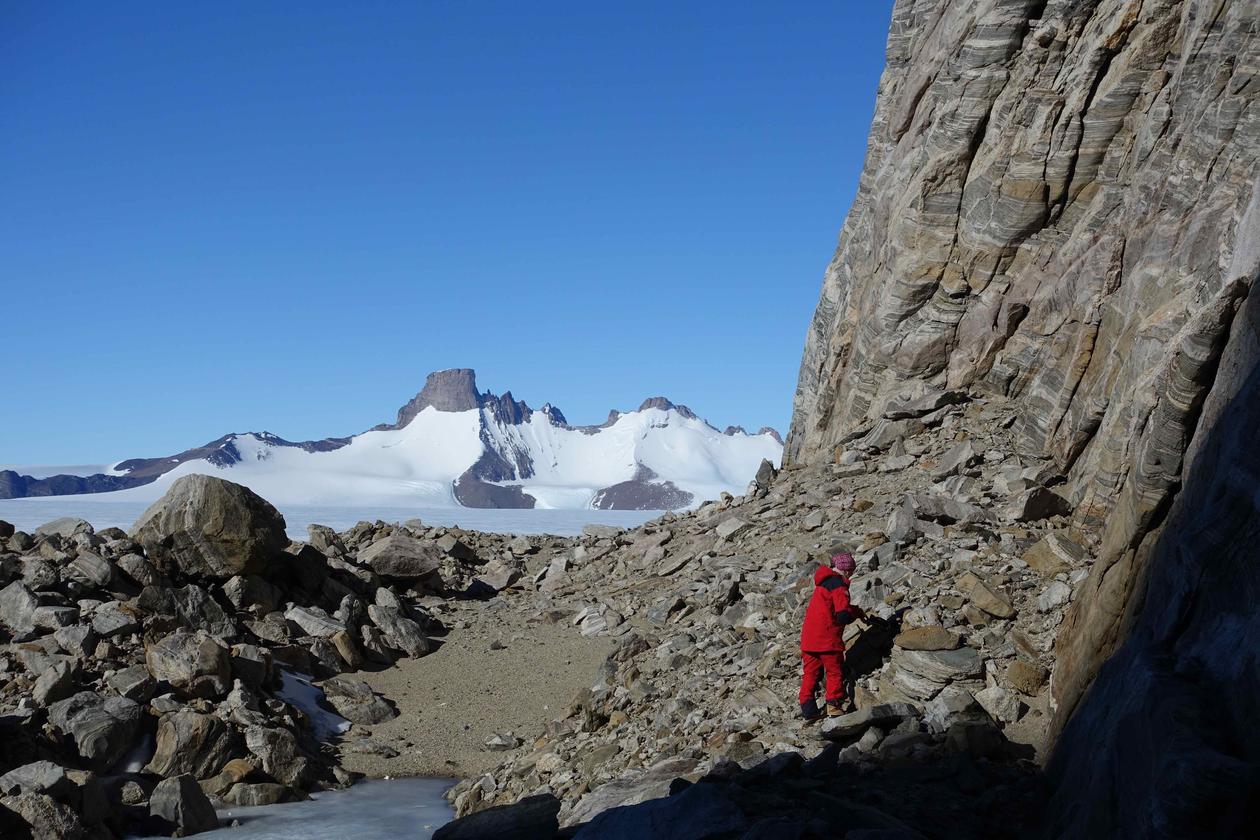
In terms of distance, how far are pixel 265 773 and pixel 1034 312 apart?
74.5 ft

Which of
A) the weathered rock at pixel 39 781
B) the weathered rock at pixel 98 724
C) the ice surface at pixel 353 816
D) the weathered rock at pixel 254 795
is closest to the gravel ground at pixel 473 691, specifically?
the ice surface at pixel 353 816

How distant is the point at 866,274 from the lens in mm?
36781

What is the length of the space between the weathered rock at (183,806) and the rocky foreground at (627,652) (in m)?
0.04

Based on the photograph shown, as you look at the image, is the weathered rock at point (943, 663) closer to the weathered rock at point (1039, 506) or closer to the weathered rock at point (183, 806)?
the weathered rock at point (1039, 506)

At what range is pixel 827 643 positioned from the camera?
13.5m

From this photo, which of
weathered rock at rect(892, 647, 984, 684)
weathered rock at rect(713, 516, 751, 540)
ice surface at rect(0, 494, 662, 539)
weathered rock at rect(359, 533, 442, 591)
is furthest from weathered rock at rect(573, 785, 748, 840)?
ice surface at rect(0, 494, 662, 539)

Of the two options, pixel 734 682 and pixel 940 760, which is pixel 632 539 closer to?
pixel 734 682

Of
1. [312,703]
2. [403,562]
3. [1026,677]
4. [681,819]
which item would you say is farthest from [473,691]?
[681,819]

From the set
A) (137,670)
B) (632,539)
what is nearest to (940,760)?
(137,670)

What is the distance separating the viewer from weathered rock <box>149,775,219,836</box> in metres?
15.1

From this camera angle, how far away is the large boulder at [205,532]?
85.3ft

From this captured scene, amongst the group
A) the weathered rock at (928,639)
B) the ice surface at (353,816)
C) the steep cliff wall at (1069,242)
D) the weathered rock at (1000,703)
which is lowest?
the ice surface at (353,816)

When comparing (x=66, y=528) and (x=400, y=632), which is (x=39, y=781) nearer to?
(x=400, y=632)

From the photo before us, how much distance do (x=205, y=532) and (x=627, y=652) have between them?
523 inches
